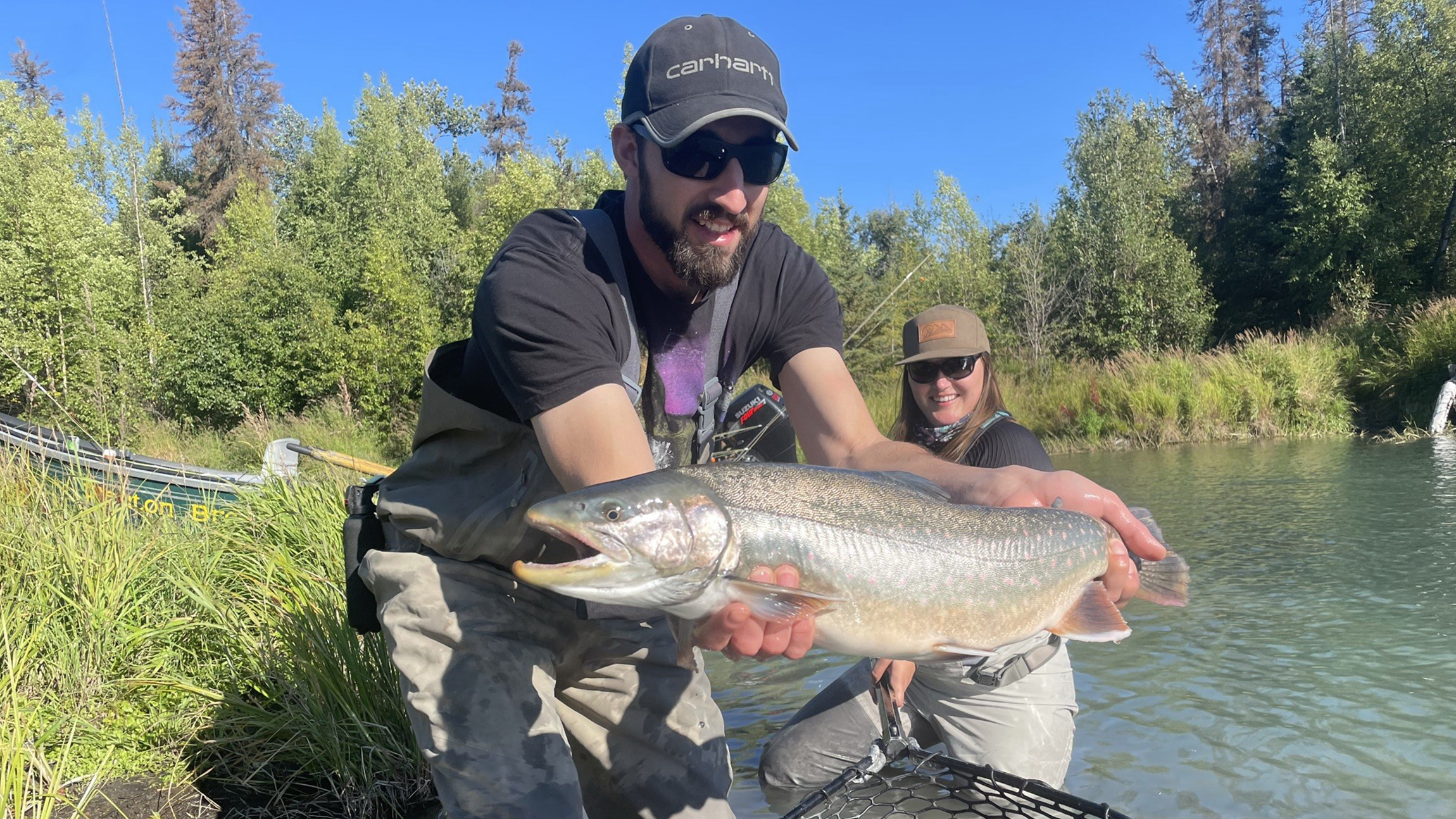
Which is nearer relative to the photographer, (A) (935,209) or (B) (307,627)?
(B) (307,627)

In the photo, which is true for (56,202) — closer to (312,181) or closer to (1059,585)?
(312,181)

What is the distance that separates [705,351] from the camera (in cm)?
323

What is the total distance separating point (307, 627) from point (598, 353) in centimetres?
285

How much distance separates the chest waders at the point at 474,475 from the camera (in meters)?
2.90

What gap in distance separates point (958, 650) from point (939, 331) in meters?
2.94

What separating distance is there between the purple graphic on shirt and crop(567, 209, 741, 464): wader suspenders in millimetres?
25

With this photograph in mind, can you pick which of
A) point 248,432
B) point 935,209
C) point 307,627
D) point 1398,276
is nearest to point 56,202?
point 248,432

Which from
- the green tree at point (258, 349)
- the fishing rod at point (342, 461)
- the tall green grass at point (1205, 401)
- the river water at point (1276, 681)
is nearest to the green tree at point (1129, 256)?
the tall green grass at point (1205, 401)

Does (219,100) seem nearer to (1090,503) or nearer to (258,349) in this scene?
(258,349)

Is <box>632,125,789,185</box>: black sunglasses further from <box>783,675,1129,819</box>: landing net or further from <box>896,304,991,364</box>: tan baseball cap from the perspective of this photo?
<box>896,304,991,364</box>: tan baseball cap

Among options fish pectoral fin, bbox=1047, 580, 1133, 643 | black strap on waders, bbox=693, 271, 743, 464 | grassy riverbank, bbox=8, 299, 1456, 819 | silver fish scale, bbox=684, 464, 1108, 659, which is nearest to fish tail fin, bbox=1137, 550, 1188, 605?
fish pectoral fin, bbox=1047, 580, 1133, 643

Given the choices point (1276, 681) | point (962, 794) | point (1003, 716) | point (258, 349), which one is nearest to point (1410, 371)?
point (1276, 681)

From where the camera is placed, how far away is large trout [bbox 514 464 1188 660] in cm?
231

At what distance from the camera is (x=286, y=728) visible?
14.7 ft
